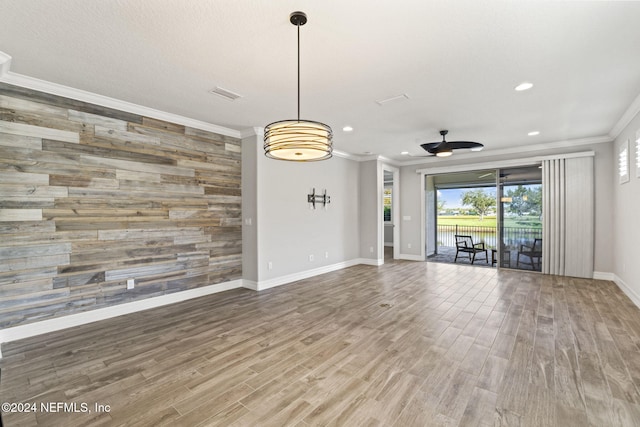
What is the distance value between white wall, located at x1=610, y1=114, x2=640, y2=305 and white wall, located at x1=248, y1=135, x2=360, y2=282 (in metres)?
5.01

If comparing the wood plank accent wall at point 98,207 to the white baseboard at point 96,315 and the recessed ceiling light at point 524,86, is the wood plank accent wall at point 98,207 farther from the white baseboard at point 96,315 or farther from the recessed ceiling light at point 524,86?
the recessed ceiling light at point 524,86

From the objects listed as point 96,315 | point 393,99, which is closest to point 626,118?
point 393,99

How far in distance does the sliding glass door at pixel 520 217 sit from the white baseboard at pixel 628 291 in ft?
4.29

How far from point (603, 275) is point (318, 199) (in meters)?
5.97

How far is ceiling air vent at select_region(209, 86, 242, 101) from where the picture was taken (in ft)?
11.3

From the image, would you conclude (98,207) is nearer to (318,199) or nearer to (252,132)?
(252,132)

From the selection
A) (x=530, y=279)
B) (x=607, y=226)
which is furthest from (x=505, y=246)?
(x=607, y=226)

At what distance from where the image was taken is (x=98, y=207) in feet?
12.1

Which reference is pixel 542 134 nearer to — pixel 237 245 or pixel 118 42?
pixel 237 245

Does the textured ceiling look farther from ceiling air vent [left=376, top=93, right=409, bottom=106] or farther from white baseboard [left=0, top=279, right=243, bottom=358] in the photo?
white baseboard [left=0, top=279, right=243, bottom=358]

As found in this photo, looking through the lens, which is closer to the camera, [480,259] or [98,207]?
[98,207]

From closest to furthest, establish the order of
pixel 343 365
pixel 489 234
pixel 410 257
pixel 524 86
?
pixel 343 365, pixel 524 86, pixel 410 257, pixel 489 234


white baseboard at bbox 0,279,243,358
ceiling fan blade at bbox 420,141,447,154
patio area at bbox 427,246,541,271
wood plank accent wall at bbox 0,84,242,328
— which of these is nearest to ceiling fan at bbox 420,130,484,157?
ceiling fan blade at bbox 420,141,447,154

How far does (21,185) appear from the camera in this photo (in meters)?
3.16
